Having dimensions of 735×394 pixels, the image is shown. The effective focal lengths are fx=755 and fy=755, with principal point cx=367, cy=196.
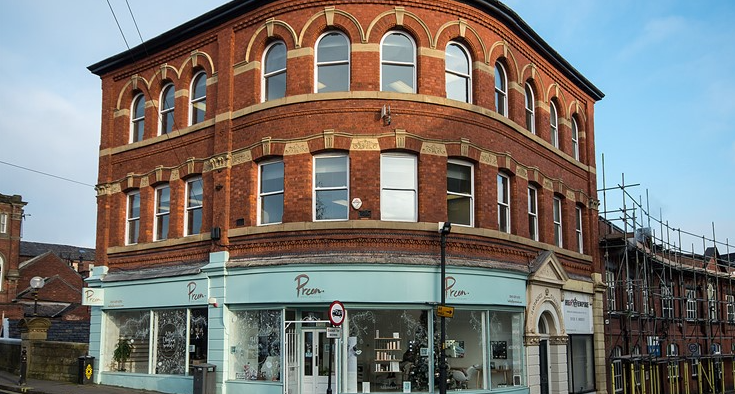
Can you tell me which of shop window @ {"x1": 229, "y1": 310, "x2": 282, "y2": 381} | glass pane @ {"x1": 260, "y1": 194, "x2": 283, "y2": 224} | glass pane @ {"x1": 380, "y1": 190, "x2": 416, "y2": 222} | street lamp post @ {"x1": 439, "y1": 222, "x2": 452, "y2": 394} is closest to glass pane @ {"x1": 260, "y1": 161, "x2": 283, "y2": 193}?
glass pane @ {"x1": 260, "y1": 194, "x2": 283, "y2": 224}

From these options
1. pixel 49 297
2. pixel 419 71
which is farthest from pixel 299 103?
pixel 49 297

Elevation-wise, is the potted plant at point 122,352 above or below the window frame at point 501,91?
below

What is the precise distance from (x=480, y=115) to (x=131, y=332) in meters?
12.7

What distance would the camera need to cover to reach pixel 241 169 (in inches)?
811

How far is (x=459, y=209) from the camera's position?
20094 mm

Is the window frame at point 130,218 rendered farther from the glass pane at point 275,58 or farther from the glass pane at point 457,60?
the glass pane at point 457,60

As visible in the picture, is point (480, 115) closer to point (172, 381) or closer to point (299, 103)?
point (299, 103)

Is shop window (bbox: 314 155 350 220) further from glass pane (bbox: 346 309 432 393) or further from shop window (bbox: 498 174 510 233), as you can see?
shop window (bbox: 498 174 510 233)

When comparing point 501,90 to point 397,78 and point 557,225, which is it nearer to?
point 397,78

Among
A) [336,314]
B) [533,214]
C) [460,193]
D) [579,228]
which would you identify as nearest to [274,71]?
[460,193]

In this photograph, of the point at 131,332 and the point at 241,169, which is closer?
the point at 241,169

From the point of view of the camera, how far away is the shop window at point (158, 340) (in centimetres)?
2130

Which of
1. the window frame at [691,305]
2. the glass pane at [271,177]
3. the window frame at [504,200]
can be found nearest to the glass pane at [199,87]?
the glass pane at [271,177]

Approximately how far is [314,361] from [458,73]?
8619 mm
